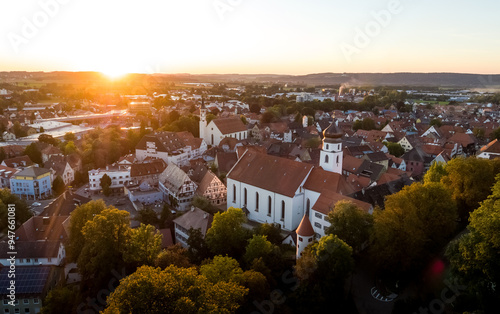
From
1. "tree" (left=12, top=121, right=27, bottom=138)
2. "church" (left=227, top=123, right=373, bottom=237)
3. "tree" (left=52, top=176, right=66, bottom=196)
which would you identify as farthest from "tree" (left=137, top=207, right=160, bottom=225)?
"tree" (left=12, top=121, right=27, bottom=138)

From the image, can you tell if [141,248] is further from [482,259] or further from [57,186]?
[57,186]

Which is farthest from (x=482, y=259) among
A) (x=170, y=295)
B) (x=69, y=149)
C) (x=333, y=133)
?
(x=69, y=149)

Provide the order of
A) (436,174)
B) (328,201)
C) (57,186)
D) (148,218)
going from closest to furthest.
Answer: (328,201) < (436,174) < (148,218) < (57,186)

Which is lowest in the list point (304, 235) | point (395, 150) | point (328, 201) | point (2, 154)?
point (2, 154)

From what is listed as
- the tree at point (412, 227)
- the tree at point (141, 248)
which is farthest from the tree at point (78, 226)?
the tree at point (412, 227)

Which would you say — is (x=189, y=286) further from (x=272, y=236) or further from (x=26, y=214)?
(x=26, y=214)

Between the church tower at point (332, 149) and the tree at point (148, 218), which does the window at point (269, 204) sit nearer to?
the church tower at point (332, 149)

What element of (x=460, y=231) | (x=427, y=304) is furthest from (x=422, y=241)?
(x=460, y=231)
